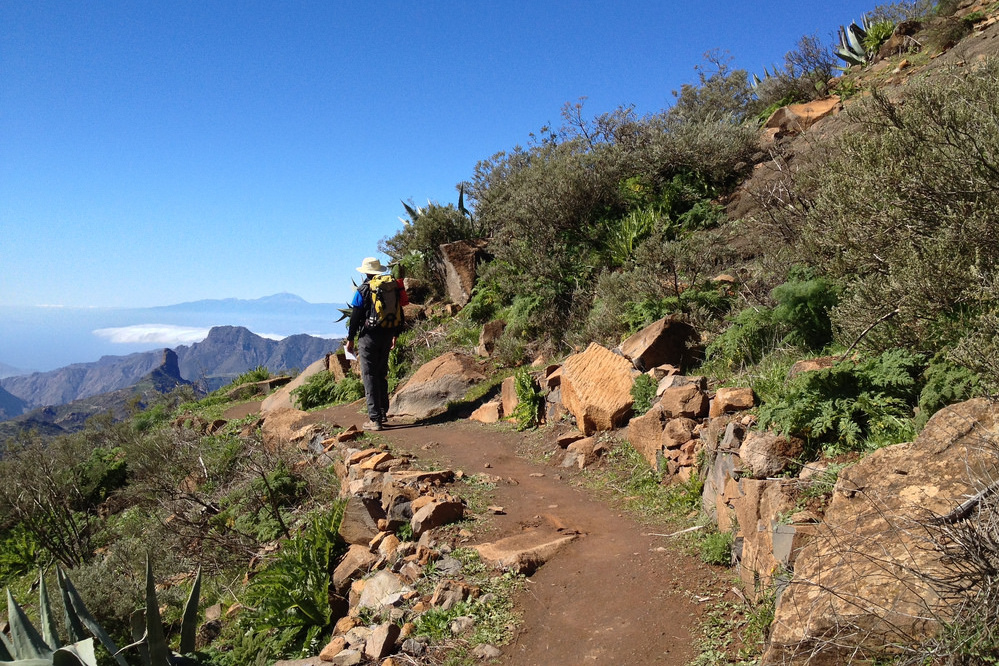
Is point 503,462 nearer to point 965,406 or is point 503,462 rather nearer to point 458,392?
point 458,392

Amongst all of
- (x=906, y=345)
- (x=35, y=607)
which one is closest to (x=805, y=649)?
(x=906, y=345)

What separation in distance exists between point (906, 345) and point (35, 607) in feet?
34.2

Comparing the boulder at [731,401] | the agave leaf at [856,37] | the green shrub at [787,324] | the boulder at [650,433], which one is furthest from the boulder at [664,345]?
the agave leaf at [856,37]

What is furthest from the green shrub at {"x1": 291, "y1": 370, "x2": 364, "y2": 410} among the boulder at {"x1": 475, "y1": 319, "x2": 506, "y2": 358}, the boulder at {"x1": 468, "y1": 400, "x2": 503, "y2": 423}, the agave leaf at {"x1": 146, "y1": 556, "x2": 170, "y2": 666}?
the agave leaf at {"x1": 146, "y1": 556, "x2": 170, "y2": 666}

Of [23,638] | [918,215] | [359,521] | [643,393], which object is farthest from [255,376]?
[918,215]

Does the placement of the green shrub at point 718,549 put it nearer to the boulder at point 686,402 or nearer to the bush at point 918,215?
the boulder at point 686,402

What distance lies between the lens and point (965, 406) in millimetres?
3545

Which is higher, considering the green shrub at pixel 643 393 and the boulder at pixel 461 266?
the boulder at pixel 461 266

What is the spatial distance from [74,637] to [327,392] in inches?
368

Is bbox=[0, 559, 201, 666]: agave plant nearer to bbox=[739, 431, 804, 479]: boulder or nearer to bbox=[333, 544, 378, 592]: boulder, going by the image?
bbox=[333, 544, 378, 592]: boulder

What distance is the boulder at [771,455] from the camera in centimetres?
438

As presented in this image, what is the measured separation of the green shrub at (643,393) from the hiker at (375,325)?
424 cm

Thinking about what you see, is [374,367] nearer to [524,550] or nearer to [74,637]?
[524,550]

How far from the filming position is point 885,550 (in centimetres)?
283
